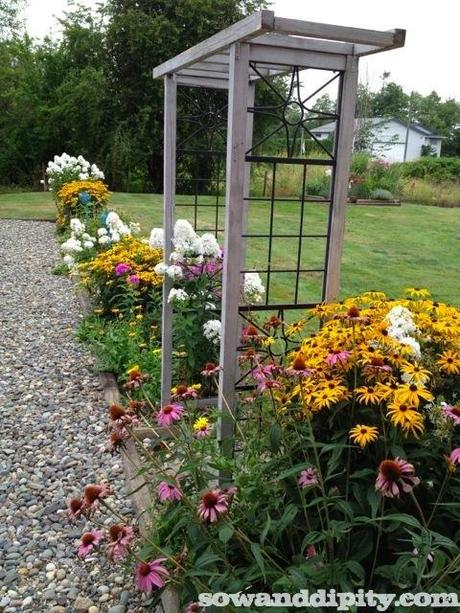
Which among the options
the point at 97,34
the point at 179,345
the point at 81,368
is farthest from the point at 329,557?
the point at 97,34

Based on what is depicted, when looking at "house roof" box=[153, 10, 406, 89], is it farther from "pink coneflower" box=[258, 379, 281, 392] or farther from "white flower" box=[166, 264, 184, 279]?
"white flower" box=[166, 264, 184, 279]

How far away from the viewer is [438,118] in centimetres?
5159

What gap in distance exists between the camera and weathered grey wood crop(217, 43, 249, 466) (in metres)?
1.93

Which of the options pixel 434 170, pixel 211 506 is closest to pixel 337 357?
pixel 211 506

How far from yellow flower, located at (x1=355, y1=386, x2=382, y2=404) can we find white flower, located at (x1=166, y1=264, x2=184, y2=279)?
1.75 metres

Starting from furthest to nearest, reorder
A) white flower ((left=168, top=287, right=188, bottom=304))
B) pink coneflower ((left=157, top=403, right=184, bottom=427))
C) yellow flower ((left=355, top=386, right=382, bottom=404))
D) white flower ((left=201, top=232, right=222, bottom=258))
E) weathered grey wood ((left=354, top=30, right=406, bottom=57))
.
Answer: white flower ((left=201, top=232, right=222, bottom=258))
white flower ((left=168, top=287, right=188, bottom=304))
weathered grey wood ((left=354, top=30, right=406, bottom=57))
pink coneflower ((left=157, top=403, right=184, bottom=427))
yellow flower ((left=355, top=386, right=382, bottom=404))

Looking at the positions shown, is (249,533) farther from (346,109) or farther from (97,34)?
(97,34)

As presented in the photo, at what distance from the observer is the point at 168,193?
3.05m

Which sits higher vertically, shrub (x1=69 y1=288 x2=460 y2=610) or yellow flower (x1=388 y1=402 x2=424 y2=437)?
yellow flower (x1=388 y1=402 x2=424 y2=437)

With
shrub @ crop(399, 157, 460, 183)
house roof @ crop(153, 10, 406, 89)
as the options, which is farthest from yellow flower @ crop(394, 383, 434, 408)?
shrub @ crop(399, 157, 460, 183)

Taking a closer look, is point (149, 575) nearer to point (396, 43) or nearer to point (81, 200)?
point (396, 43)

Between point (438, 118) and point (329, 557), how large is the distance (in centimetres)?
5572

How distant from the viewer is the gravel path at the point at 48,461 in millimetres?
2084

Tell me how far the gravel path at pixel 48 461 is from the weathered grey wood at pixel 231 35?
1.84 m
